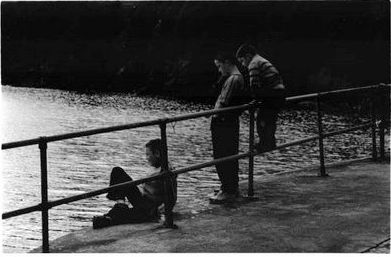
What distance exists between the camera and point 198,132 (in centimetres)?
2728

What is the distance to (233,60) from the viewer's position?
7285mm

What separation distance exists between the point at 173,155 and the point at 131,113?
1803 centimetres

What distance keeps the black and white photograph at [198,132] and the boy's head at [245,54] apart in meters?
0.01

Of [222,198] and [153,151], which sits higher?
[153,151]

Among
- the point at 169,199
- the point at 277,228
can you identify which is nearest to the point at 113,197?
the point at 169,199

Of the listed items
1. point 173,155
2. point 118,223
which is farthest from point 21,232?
point 173,155

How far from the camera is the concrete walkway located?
545 cm

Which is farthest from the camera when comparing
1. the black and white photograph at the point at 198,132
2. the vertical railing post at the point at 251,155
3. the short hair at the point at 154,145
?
the vertical railing post at the point at 251,155

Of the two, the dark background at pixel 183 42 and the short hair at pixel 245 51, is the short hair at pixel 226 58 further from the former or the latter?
the dark background at pixel 183 42

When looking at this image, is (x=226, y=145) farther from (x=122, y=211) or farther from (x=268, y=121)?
(x=122, y=211)

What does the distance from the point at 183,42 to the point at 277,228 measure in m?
48.7

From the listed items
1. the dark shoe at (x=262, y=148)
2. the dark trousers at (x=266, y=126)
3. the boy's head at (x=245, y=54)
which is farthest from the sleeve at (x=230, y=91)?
the dark shoe at (x=262, y=148)

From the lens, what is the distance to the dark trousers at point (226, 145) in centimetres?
722

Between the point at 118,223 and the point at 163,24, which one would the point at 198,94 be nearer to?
the point at 163,24
